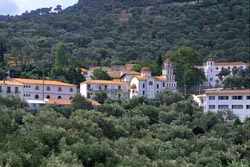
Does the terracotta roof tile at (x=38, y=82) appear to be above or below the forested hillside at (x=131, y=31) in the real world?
below

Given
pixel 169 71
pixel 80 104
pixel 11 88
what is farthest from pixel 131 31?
pixel 80 104

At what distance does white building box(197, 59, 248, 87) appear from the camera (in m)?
72.5

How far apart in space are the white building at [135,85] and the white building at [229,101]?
474 cm

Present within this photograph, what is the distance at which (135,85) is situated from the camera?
204ft

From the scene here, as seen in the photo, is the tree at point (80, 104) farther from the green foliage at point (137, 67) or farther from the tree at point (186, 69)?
the green foliage at point (137, 67)

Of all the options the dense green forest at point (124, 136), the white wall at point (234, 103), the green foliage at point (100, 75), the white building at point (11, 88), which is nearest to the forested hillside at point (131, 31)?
the green foliage at point (100, 75)

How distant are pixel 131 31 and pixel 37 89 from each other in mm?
43334

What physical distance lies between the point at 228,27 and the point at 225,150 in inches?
2260

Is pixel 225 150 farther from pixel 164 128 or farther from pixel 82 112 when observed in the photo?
pixel 82 112

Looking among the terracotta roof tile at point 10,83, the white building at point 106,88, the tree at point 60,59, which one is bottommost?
the white building at point 106,88

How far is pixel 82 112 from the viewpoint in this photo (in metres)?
43.4

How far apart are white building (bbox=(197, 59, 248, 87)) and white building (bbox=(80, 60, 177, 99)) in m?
7.75

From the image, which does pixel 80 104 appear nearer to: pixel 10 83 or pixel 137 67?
pixel 10 83

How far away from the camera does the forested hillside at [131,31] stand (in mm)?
79562
